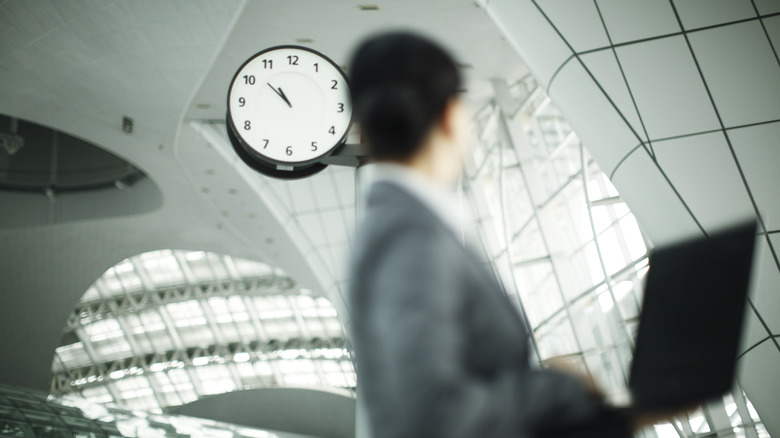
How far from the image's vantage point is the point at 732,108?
17.9 ft

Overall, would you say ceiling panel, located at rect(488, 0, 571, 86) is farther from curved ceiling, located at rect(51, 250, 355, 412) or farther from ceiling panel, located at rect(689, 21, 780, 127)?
curved ceiling, located at rect(51, 250, 355, 412)

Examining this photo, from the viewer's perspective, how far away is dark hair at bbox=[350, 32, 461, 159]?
136 centimetres

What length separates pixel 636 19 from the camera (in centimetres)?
578

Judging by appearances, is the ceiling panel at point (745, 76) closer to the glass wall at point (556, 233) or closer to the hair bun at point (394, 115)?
the hair bun at point (394, 115)

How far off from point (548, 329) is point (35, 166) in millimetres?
19514

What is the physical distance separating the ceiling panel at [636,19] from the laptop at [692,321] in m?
4.90

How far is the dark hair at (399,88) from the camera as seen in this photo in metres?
1.36

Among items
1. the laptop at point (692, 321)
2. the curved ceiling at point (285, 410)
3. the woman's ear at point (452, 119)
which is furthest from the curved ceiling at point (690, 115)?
the curved ceiling at point (285, 410)

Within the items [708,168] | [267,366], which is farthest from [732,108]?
[267,366]

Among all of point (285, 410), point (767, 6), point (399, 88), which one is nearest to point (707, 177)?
point (767, 6)

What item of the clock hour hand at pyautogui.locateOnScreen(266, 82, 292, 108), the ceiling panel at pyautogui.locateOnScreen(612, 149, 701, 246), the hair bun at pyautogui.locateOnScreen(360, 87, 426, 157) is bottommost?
the hair bun at pyautogui.locateOnScreen(360, 87, 426, 157)

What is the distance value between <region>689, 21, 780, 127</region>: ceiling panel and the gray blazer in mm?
5045

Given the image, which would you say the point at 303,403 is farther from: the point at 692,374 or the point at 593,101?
the point at 692,374

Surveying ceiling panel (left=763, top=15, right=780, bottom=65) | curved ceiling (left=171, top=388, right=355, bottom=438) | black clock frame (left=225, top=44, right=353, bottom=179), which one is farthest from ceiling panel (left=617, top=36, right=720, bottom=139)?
curved ceiling (left=171, top=388, right=355, bottom=438)
